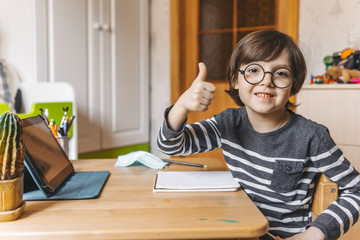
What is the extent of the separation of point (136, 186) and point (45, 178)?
0.21m

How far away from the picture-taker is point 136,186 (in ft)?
2.74

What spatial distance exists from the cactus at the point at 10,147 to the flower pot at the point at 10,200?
0.01 metres

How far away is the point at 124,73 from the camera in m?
2.74

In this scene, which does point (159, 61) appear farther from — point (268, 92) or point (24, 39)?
point (268, 92)

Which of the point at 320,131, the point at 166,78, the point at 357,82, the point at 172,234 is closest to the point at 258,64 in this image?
the point at 320,131

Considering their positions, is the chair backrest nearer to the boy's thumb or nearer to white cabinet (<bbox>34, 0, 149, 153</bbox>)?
white cabinet (<bbox>34, 0, 149, 153</bbox>)

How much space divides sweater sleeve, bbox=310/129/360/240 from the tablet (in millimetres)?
609

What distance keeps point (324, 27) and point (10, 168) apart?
221 cm

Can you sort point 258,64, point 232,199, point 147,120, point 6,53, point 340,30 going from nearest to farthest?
point 232,199 → point 258,64 → point 6,53 → point 340,30 → point 147,120

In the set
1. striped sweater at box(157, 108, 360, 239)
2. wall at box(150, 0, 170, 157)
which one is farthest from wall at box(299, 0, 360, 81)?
striped sweater at box(157, 108, 360, 239)

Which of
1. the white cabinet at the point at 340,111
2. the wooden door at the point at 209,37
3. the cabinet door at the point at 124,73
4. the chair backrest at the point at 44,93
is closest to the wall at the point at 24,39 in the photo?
the chair backrest at the point at 44,93

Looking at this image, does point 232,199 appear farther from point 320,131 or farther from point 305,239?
point 320,131

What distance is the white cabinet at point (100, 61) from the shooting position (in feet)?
7.15

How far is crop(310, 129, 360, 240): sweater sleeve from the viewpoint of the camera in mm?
804
